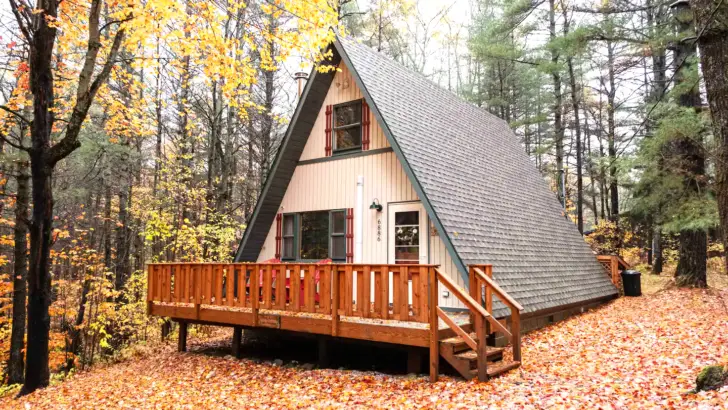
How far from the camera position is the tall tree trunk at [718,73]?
16.0 ft

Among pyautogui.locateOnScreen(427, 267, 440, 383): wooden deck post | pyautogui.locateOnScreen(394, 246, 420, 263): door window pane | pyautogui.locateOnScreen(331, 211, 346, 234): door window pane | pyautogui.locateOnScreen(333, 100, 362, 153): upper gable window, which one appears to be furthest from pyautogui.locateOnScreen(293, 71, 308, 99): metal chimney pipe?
pyautogui.locateOnScreen(427, 267, 440, 383): wooden deck post

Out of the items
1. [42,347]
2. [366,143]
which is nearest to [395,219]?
[366,143]

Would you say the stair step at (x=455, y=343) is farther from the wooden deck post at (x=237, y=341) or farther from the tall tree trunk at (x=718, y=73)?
→ the wooden deck post at (x=237, y=341)

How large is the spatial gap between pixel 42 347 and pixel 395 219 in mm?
6595

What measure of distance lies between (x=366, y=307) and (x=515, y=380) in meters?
2.15

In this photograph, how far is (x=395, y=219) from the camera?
946cm

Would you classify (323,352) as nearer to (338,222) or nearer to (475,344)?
(475,344)

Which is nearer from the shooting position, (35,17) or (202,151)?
(35,17)

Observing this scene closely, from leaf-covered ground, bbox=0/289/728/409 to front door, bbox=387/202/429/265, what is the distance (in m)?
2.63

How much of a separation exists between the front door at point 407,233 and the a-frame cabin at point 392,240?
0.08 ft

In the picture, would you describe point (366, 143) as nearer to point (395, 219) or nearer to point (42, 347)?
point (395, 219)

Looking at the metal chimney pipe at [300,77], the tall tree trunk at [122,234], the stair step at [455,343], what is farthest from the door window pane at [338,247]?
the tall tree trunk at [122,234]

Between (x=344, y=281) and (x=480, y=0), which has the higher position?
(x=480, y=0)

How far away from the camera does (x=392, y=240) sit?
31.0ft
